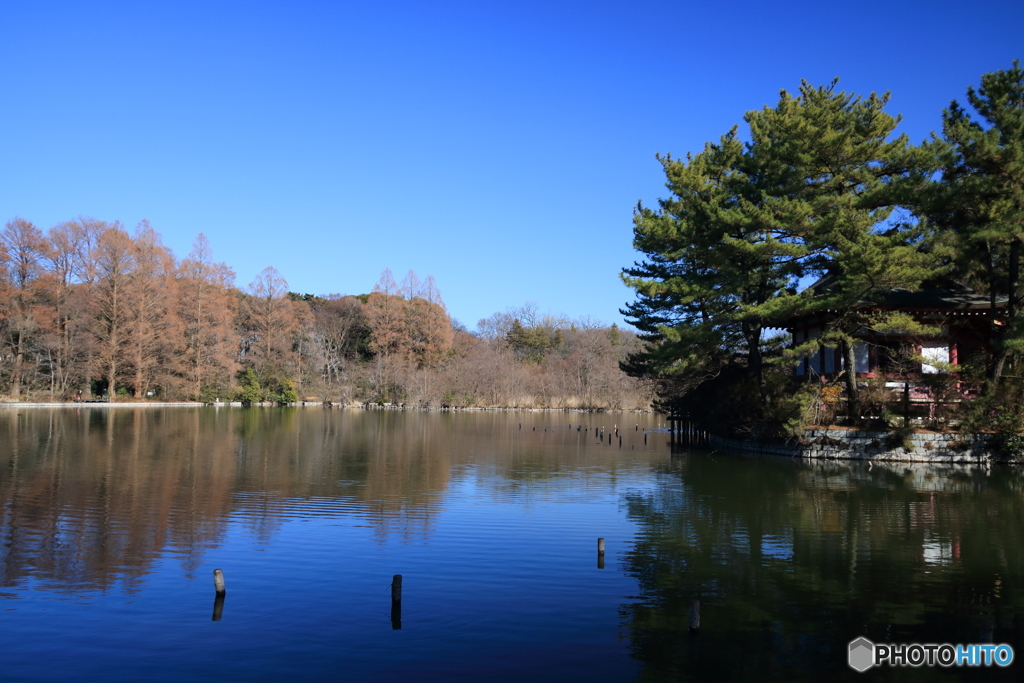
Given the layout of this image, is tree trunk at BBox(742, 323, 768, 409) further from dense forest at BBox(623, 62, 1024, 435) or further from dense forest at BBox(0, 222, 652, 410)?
dense forest at BBox(0, 222, 652, 410)

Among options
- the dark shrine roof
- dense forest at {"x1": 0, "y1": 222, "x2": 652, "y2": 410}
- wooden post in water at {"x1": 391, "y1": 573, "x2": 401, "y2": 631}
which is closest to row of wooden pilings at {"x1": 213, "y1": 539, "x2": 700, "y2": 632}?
wooden post in water at {"x1": 391, "y1": 573, "x2": 401, "y2": 631}

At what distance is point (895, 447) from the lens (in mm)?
24172

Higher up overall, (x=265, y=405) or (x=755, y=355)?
(x=755, y=355)

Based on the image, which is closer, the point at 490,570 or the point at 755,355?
the point at 490,570

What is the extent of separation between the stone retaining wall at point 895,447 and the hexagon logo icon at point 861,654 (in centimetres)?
1813

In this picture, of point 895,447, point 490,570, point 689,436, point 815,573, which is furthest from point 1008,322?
point 490,570

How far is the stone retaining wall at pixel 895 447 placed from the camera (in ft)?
77.3

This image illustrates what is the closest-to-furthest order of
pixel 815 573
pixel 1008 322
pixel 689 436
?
pixel 815 573 → pixel 1008 322 → pixel 689 436

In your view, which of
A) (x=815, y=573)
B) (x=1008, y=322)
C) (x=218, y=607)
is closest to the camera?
(x=218, y=607)

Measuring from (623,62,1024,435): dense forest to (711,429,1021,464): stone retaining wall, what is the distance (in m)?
0.75

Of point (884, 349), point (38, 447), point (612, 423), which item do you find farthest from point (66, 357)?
point (884, 349)

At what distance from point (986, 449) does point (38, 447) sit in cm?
3175

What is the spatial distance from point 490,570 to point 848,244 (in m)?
17.0

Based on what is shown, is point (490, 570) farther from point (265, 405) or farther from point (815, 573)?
point (265, 405)
